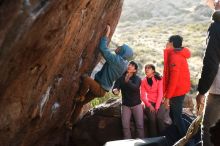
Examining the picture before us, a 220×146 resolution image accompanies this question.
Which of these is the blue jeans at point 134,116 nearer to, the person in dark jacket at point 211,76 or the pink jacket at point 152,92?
the pink jacket at point 152,92

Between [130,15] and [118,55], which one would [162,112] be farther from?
[130,15]

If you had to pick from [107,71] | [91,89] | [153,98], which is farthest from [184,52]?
[91,89]

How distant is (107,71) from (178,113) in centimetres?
217

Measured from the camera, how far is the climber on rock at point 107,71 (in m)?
10.7

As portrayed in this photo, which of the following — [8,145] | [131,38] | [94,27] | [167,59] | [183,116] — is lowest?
[131,38]

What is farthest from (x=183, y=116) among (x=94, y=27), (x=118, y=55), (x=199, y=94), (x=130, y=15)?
(x=130, y=15)

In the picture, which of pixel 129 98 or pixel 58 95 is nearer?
pixel 58 95

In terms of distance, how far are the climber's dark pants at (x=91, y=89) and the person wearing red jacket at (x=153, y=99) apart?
125 cm

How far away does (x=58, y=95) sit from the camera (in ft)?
34.1

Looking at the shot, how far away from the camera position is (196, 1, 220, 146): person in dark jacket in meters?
7.20

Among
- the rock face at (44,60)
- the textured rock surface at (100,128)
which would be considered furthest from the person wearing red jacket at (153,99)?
the rock face at (44,60)

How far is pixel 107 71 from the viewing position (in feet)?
35.9

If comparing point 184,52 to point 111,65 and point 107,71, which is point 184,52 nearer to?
point 111,65

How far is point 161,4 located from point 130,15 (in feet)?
27.1
